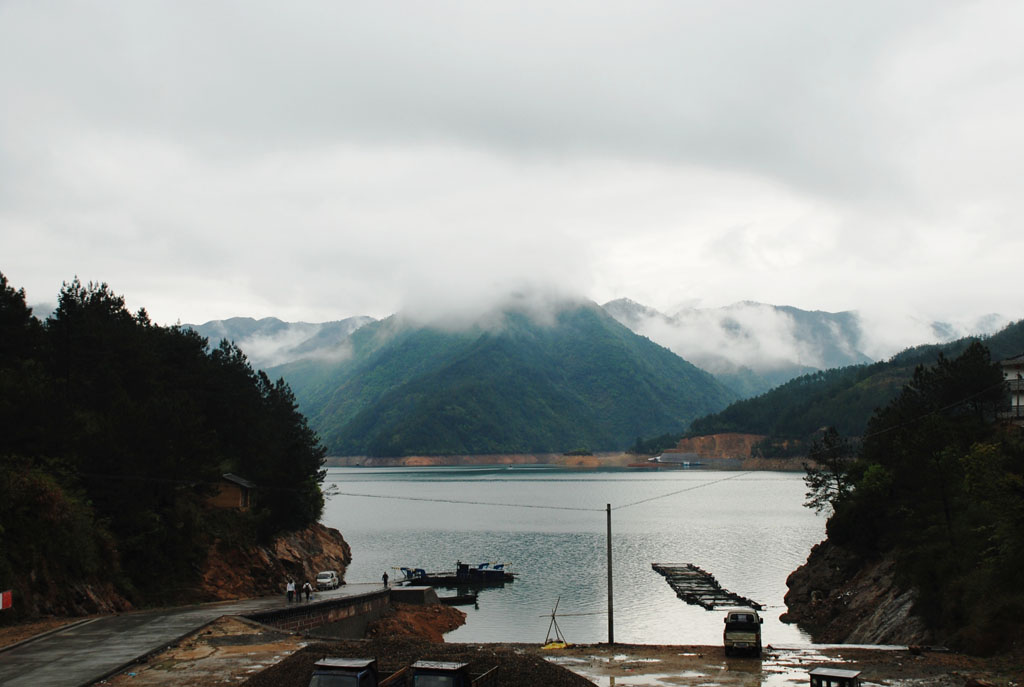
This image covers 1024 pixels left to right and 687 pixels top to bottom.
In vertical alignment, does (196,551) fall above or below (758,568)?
above

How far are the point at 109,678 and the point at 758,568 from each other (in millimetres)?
69210

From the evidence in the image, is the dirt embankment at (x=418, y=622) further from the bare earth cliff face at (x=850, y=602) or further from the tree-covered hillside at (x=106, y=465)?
the bare earth cliff face at (x=850, y=602)

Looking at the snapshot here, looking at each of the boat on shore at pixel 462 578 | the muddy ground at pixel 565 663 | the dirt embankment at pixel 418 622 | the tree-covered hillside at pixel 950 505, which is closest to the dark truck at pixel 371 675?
the muddy ground at pixel 565 663

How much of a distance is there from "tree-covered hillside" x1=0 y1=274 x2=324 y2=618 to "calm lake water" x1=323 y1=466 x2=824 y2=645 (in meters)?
18.4

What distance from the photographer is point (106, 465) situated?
1959 inches

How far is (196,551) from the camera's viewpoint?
55.9 metres

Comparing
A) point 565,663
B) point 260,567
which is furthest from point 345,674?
point 260,567

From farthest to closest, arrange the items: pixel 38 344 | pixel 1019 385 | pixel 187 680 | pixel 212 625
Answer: pixel 1019 385 < pixel 38 344 < pixel 212 625 < pixel 187 680

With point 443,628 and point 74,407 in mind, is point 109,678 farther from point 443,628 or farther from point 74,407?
point 443,628

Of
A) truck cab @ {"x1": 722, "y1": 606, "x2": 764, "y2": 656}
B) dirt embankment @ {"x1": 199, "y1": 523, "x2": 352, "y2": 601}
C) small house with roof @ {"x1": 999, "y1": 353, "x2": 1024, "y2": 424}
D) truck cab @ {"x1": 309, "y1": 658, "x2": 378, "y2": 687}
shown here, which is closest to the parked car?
dirt embankment @ {"x1": 199, "y1": 523, "x2": 352, "y2": 601}

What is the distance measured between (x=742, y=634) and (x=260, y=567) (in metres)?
40.3

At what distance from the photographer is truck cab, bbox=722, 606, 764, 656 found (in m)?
33.1

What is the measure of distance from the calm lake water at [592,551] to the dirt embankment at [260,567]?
520 cm

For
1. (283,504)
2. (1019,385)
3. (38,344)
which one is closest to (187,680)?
(38,344)
